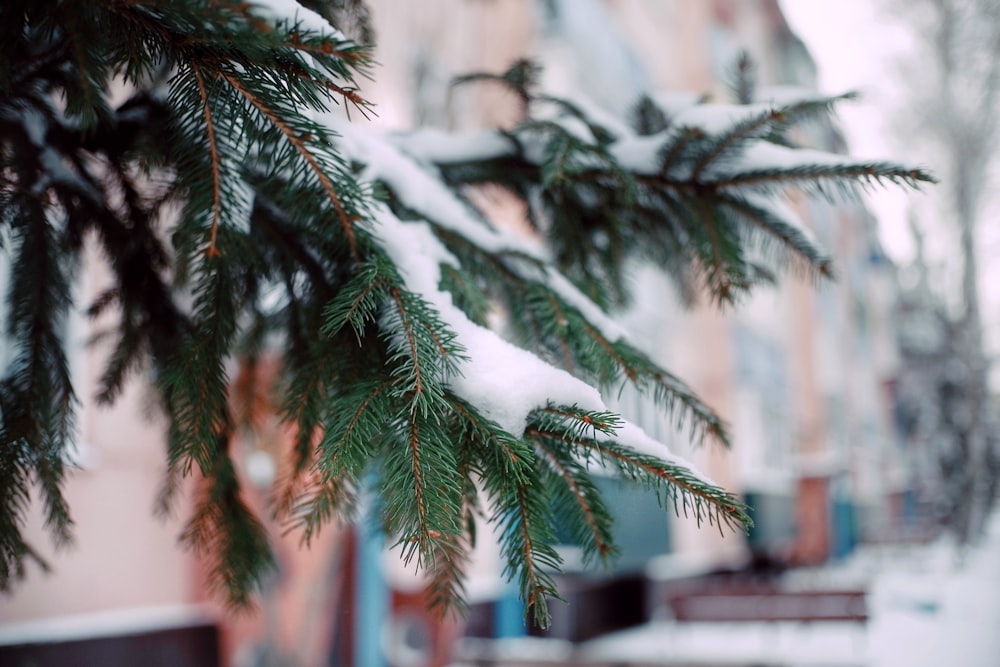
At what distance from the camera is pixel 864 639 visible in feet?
24.3

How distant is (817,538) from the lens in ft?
50.8

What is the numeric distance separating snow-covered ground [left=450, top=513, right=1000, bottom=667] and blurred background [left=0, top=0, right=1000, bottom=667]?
54 mm

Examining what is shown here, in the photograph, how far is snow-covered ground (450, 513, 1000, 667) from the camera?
539 cm

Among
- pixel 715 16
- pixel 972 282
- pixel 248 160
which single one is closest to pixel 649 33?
pixel 715 16

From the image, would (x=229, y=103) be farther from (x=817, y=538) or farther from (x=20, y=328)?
(x=817, y=538)

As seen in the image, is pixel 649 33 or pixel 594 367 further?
pixel 649 33

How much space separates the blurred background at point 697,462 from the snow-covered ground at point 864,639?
54 mm

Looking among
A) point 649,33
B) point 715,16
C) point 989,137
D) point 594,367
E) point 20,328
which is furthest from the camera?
point 715,16

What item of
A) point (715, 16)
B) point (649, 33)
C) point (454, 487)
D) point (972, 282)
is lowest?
point (454, 487)

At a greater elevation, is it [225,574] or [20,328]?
[20,328]

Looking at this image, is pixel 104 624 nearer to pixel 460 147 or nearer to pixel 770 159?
pixel 460 147

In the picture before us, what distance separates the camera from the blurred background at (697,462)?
439 centimetres

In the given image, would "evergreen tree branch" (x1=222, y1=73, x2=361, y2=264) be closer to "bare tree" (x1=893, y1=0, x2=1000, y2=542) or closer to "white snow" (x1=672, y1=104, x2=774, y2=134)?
"white snow" (x1=672, y1=104, x2=774, y2=134)

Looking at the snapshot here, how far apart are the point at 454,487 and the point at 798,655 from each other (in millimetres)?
7374
